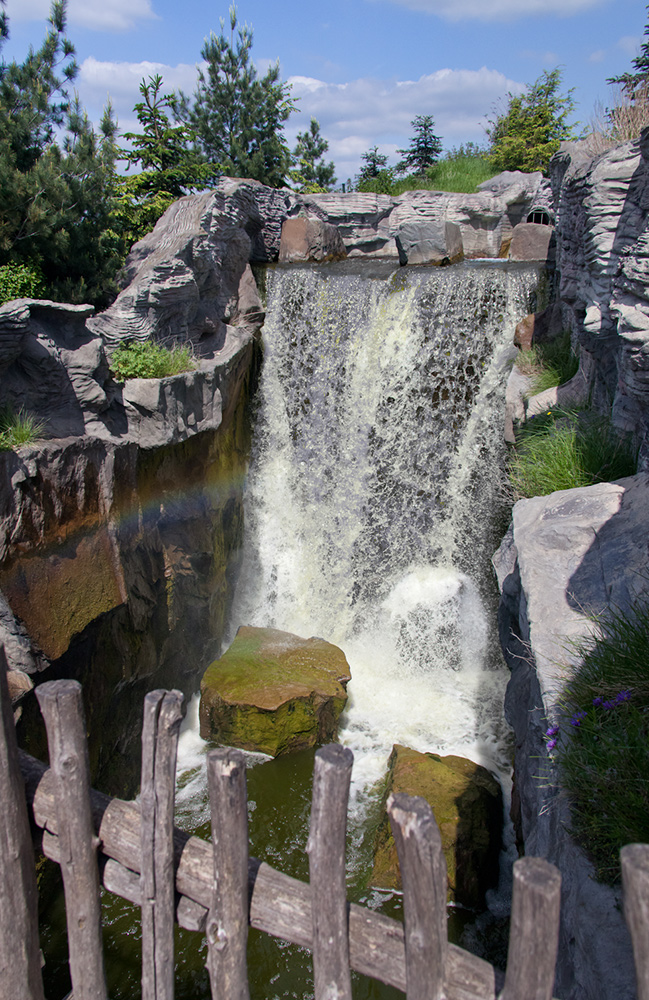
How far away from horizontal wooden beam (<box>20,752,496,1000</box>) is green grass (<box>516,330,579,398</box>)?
5847 mm

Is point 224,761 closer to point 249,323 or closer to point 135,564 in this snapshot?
point 135,564

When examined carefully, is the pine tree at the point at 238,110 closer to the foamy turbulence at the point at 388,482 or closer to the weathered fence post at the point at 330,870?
the foamy turbulence at the point at 388,482

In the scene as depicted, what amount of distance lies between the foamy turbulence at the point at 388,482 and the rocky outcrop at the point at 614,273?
156 centimetres

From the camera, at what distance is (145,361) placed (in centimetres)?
623

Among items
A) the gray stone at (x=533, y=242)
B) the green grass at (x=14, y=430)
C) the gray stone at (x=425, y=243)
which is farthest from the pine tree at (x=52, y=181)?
the gray stone at (x=533, y=242)

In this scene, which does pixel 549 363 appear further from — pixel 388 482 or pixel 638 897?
pixel 638 897

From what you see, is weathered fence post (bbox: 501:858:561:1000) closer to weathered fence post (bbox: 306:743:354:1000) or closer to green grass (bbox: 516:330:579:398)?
weathered fence post (bbox: 306:743:354:1000)

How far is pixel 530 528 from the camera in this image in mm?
4250

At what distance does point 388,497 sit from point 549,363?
2.50m

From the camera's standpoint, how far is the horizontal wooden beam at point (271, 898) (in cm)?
163

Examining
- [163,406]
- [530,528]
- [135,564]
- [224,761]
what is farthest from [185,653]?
[224,761]

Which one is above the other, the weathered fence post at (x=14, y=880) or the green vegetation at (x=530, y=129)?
the green vegetation at (x=530, y=129)

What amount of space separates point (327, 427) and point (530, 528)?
14.4ft

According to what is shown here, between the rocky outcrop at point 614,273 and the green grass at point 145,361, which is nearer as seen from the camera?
the rocky outcrop at point 614,273
